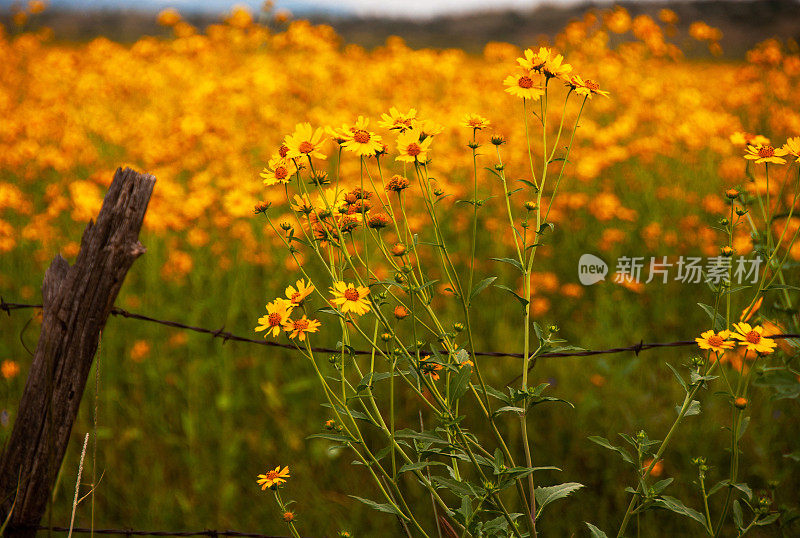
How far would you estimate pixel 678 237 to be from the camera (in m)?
3.35

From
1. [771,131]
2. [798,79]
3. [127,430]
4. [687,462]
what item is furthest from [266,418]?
[798,79]

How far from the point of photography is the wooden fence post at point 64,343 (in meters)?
1.39

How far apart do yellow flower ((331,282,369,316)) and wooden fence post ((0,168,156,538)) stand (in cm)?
51

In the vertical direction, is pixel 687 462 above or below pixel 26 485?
below

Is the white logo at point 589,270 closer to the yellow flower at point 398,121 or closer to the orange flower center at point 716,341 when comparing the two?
the orange flower center at point 716,341

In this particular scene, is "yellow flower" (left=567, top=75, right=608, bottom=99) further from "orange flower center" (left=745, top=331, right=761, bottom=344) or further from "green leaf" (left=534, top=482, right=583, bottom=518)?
"green leaf" (left=534, top=482, right=583, bottom=518)

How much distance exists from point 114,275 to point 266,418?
1.14 m

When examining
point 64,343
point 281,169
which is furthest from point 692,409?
point 64,343

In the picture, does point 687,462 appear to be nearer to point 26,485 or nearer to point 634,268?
point 634,268

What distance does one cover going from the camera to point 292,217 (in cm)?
297

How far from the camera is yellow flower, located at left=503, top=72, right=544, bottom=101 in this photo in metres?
1.26

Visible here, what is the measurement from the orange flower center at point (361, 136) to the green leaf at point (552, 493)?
2.18 feet

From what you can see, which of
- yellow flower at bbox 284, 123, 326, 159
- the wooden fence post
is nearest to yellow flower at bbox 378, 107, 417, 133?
yellow flower at bbox 284, 123, 326, 159

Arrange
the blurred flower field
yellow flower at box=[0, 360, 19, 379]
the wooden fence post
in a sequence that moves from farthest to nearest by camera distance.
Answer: yellow flower at box=[0, 360, 19, 379] < the blurred flower field < the wooden fence post
